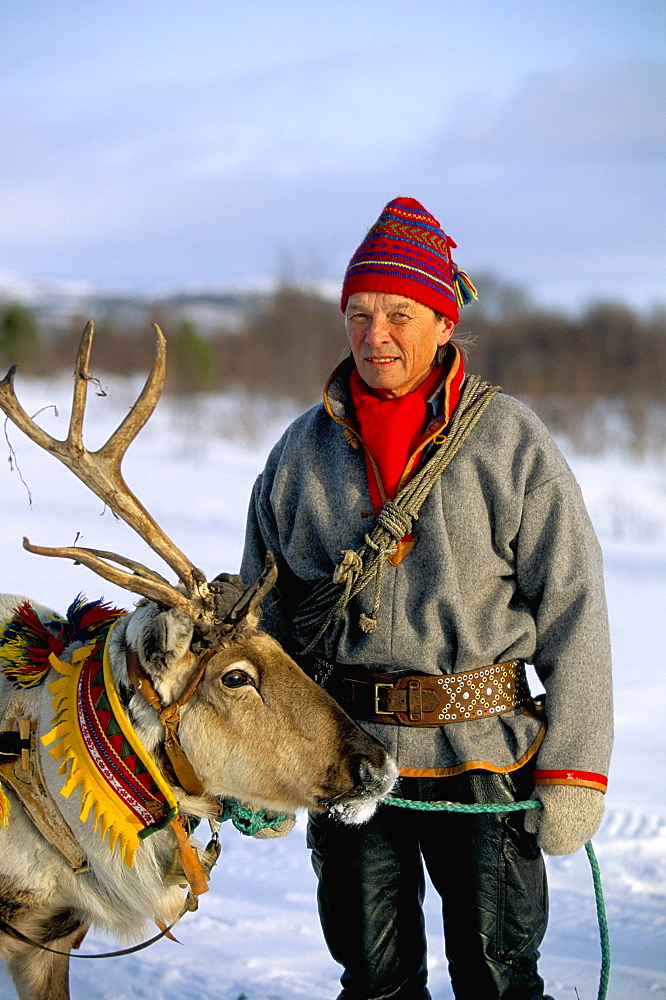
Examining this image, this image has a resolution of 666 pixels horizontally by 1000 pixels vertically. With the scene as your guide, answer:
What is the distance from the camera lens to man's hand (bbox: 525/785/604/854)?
2393mm

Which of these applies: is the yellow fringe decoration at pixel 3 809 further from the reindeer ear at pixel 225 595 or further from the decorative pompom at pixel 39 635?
the reindeer ear at pixel 225 595

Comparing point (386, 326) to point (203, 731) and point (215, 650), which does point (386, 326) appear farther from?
point (203, 731)

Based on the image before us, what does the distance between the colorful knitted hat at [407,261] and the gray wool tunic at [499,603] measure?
34cm

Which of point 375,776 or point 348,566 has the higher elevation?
point 348,566

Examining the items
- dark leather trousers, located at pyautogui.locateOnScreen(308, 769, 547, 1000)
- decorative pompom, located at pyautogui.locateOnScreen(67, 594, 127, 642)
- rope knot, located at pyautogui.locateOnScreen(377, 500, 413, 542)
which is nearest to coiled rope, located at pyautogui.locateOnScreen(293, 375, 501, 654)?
rope knot, located at pyautogui.locateOnScreen(377, 500, 413, 542)

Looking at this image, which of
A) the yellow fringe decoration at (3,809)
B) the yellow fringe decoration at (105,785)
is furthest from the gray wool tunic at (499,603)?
the yellow fringe decoration at (3,809)

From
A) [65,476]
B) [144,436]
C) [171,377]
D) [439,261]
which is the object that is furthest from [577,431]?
[439,261]

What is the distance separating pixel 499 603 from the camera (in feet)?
8.30

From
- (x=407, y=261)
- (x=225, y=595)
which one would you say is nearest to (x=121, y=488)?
(x=225, y=595)

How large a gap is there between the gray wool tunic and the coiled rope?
3cm

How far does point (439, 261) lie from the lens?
8.54 feet

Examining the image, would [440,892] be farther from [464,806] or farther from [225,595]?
[225,595]

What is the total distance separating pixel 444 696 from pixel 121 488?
3.28ft

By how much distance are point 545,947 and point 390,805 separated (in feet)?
4.36
